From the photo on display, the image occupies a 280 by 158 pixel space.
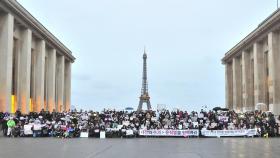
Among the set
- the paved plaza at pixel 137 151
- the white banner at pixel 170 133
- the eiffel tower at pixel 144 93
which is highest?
the eiffel tower at pixel 144 93

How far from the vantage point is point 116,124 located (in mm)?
43844

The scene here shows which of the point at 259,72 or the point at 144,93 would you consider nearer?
the point at 259,72

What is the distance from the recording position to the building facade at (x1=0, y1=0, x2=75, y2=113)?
5119 centimetres

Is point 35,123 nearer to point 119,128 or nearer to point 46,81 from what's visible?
point 119,128

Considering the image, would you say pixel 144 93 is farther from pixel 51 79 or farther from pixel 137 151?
pixel 137 151

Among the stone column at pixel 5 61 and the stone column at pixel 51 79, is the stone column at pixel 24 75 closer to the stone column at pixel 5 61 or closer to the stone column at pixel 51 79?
the stone column at pixel 5 61

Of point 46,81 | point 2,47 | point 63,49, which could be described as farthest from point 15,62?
point 63,49

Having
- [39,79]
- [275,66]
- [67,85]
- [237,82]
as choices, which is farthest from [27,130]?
[67,85]

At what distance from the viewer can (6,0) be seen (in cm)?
4997

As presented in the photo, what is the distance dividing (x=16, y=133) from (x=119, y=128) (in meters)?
8.08

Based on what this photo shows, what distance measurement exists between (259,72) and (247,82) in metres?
9.79

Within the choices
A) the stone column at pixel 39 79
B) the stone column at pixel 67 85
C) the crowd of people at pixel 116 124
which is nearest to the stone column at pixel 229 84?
the stone column at pixel 67 85

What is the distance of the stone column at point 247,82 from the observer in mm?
77812

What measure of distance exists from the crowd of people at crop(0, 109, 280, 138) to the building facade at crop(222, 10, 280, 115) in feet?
52.8
